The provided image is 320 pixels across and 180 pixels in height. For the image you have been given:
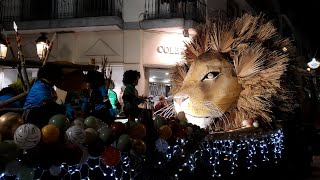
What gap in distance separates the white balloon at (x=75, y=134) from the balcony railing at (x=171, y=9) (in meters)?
10.8

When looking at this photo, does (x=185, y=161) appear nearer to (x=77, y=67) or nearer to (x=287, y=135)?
(x=77, y=67)

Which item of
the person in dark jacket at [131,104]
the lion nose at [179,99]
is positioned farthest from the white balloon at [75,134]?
the lion nose at [179,99]

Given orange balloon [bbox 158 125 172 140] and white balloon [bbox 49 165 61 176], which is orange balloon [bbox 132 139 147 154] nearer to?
orange balloon [bbox 158 125 172 140]

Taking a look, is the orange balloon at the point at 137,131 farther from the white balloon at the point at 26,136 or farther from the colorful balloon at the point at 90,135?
the white balloon at the point at 26,136

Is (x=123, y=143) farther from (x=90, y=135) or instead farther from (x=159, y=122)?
(x=159, y=122)

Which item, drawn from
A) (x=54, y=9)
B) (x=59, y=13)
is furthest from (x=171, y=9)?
(x=54, y=9)

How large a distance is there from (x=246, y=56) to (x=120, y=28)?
8247mm

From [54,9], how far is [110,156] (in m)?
12.3

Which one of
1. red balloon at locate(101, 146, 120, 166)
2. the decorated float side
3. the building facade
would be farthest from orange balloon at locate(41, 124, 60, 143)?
the building facade

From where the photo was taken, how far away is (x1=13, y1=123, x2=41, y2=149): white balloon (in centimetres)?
300

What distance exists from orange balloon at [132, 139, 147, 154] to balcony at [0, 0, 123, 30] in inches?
400

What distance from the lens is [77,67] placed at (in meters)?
6.57

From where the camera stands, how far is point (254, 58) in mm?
6375

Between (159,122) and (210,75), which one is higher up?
(210,75)
